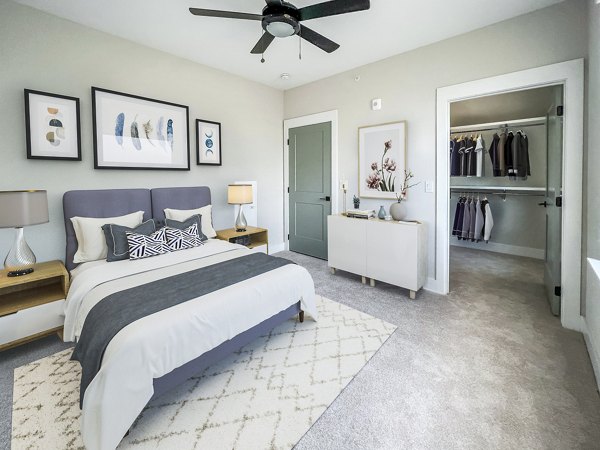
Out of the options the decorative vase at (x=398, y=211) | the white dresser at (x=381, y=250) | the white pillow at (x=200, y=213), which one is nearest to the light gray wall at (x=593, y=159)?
the white dresser at (x=381, y=250)

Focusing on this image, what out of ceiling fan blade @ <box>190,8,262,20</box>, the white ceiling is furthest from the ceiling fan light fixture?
the white ceiling

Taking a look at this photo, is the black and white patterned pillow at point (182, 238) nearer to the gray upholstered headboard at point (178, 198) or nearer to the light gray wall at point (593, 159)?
the gray upholstered headboard at point (178, 198)

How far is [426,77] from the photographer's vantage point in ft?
10.5

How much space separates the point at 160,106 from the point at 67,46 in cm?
90

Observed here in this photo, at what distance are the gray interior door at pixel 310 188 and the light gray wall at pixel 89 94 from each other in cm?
74

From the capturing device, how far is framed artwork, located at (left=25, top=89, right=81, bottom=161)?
2492mm

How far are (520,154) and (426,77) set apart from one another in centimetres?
230

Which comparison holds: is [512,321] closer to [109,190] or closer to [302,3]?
[302,3]

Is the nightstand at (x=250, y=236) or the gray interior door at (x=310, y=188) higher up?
the gray interior door at (x=310, y=188)

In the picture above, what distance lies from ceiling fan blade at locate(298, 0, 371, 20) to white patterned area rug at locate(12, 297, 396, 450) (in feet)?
8.05

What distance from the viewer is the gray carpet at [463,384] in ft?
4.70

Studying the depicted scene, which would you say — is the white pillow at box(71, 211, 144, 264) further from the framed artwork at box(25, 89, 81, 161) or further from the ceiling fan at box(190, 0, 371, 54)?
the ceiling fan at box(190, 0, 371, 54)

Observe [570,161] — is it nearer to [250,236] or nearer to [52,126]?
[250,236]

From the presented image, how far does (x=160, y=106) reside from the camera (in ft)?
10.8
